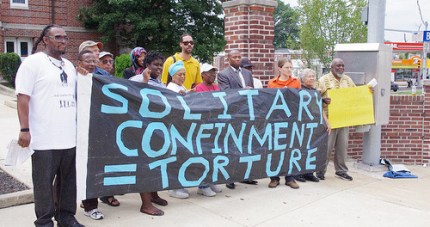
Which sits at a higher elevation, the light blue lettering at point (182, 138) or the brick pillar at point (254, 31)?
the brick pillar at point (254, 31)

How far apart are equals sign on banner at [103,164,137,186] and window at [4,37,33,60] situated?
20363mm

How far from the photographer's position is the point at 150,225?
13.3 ft

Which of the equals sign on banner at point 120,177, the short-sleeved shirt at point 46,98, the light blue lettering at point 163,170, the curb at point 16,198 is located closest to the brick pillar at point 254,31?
the light blue lettering at point 163,170

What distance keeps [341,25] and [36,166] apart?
19961 millimetres

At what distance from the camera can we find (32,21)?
22.5 m

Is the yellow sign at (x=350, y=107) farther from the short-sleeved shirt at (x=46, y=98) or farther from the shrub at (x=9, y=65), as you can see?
the shrub at (x=9, y=65)

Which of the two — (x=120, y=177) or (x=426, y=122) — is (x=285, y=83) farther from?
(x=426, y=122)

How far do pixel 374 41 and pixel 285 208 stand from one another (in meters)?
3.50

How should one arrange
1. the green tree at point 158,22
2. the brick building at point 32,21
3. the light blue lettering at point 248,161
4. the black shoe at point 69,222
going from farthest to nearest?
1. the green tree at point 158,22
2. the brick building at point 32,21
3. the light blue lettering at point 248,161
4. the black shoe at point 69,222

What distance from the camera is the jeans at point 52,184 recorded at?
358 cm

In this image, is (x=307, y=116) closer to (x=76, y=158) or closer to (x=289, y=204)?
(x=289, y=204)

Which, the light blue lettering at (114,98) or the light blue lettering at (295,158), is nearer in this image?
the light blue lettering at (114,98)

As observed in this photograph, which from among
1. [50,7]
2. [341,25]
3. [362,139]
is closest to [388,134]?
[362,139]

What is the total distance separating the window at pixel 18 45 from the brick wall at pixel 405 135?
19.9 m
